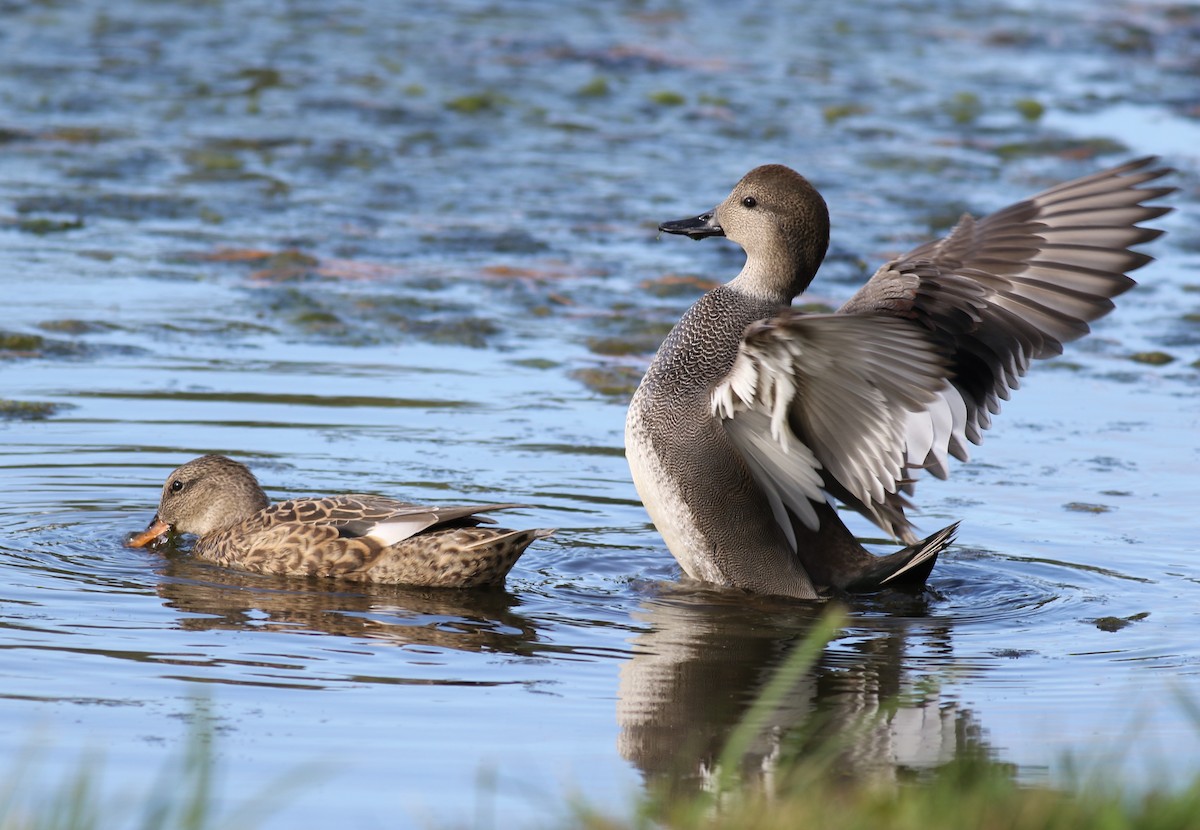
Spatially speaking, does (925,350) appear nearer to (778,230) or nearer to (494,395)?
(778,230)

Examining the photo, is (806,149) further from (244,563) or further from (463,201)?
(244,563)

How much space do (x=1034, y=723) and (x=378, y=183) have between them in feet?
27.9

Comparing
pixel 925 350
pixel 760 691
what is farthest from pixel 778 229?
pixel 760 691

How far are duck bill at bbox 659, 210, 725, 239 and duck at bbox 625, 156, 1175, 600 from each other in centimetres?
15

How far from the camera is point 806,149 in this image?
47.2ft

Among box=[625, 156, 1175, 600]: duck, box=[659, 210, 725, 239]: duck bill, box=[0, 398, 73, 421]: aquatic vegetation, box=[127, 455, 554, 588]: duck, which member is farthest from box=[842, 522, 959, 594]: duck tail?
box=[0, 398, 73, 421]: aquatic vegetation

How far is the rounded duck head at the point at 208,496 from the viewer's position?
6.96 m

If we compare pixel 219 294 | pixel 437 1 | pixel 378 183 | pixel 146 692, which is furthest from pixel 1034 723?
pixel 437 1

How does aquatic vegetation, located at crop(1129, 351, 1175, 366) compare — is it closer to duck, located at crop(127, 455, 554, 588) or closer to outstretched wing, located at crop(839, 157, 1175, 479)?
outstretched wing, located at crop(839, 157, 1175, 479)

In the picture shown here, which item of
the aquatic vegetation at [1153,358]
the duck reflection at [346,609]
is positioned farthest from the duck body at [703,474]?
the aquatic vegetation at [1153,358]

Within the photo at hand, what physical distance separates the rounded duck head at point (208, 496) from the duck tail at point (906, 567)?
2.27m

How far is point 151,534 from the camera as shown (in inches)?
272

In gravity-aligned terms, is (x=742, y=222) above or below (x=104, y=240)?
above

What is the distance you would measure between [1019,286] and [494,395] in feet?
9.63
